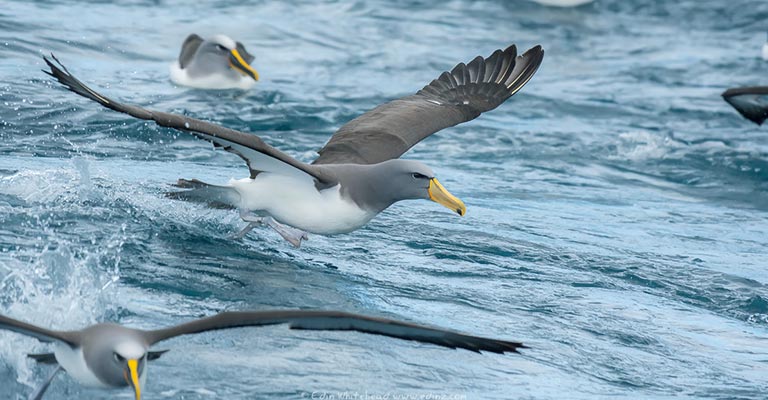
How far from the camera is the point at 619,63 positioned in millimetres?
18516

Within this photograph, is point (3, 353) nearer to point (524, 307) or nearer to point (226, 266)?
point (226, 266)

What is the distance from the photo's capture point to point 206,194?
28.3 ft

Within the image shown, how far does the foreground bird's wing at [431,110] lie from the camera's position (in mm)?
9266

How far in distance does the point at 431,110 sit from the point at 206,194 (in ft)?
6.77

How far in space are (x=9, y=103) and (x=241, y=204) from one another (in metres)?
4.99

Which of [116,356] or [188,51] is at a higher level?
[188,51]

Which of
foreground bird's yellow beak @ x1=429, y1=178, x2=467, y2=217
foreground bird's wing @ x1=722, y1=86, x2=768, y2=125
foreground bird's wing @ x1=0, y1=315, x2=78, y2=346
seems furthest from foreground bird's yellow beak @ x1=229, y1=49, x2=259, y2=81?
foreground bird's wing @ x1=0, y1=315, x2=78, y2=346

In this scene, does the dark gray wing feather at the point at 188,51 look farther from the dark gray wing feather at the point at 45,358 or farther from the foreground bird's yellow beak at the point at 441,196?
the dark gray wing feather at the point at 45,358

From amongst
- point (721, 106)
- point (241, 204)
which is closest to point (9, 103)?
point (241, 204)

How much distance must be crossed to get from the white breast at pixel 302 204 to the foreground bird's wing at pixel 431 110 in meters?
0.81

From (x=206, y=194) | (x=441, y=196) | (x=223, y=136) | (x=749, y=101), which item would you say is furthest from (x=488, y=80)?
(x=223, y=136)

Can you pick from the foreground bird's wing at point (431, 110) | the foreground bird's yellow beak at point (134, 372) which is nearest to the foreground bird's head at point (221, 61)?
the foreground bird's wing at point (431, 110)

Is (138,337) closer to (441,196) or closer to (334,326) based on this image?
(334,326)

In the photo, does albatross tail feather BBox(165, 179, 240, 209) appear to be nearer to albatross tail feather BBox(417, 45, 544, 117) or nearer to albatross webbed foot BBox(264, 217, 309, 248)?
albatross webbed foot BBox(264, 217, 309, 248)
